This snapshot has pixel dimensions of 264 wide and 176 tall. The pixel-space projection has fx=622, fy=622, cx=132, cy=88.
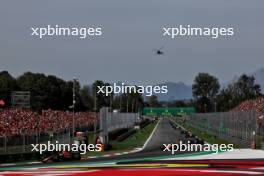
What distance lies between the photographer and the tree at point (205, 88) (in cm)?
12338

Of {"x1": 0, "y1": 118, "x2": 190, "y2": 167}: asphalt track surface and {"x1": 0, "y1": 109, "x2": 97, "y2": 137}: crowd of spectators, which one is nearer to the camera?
{"x1": 0, "y1": 118, "x2": 190, "y2": 167}: asphalt track surface

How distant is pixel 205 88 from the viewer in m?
128

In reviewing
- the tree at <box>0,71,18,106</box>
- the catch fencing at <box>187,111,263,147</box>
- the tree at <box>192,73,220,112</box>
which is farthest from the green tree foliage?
the catch fencing at <box>187,111,263,147</box>

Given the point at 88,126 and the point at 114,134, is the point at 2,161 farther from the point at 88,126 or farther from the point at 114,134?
the point at 88,126

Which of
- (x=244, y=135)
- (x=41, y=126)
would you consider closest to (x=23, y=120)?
(x=41, y=126)

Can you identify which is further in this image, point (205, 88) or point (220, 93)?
point (220, 93)

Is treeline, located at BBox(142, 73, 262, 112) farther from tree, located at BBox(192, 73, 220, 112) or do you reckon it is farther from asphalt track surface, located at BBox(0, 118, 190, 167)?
asphalt track surface, located at BBox(0, 118, 190, 167)

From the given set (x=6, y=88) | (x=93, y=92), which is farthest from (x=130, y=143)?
(x=93, y=92)

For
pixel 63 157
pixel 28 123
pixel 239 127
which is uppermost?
pixel 28 123

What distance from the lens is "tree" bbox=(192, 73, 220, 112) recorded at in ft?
405

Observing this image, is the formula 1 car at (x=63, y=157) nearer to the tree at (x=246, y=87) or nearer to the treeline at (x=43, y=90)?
the treeline at (x=43, y=90)

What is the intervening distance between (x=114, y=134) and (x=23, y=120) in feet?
60.4

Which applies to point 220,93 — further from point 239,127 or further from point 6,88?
point 239,127

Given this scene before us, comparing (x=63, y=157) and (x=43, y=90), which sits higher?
(x=43, y=90)
